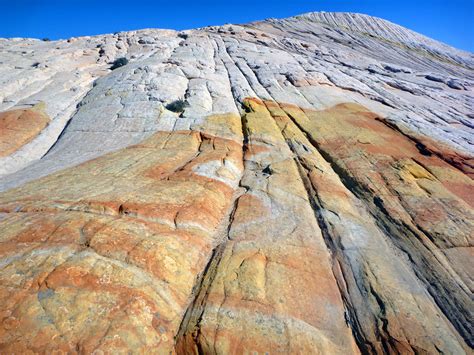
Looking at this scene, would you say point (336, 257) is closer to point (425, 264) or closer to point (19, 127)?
point (425, 264)

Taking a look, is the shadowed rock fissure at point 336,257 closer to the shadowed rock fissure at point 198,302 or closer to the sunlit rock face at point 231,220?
the sunlit rock face at point 231,220

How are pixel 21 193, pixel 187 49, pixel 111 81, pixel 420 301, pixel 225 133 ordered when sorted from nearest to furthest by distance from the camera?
pixel 420 301
pixel 21 193
pixel 225 133
pixel 111 81
pixel 187 49

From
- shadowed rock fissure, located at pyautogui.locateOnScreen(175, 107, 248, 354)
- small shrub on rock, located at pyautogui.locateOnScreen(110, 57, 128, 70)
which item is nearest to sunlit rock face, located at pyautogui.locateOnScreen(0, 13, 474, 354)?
shadowed rock fissure, located at pyautogui.locateOnScreen(175, 107, 248, 354)

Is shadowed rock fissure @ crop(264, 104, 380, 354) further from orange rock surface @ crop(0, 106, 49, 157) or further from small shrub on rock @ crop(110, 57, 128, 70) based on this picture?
small shrub on rock @ crop(110, 57, 128, 70)

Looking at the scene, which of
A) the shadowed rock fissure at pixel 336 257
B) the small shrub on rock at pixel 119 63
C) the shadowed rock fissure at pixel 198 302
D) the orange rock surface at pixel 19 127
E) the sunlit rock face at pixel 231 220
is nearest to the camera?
the shadowed rock fissure at pixel 198 302

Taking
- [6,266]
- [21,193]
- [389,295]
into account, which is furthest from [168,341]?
[21,193]

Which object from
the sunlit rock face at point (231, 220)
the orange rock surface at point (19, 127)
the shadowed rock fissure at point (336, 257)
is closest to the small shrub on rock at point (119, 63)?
the sunlit rock face at point (231, 220)

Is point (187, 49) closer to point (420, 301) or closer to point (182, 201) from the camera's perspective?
point (182, 201)
